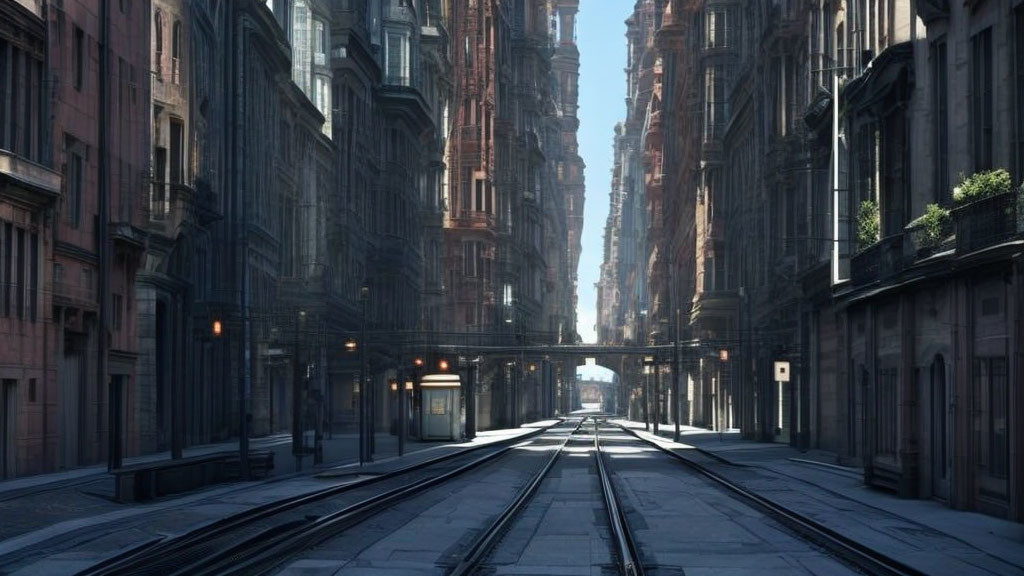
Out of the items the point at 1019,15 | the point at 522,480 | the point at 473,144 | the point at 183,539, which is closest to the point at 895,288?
the point at 1019,15

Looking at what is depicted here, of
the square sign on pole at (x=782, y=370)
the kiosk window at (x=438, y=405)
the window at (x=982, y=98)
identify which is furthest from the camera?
the kiosk window at (x=438, y=405)

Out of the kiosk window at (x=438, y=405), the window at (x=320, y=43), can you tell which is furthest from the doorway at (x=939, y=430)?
the window at (x=320, y=43)

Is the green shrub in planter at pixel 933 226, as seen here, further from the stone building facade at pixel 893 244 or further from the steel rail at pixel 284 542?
the steel rail at pixel 284 542

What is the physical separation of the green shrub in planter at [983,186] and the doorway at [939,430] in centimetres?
490

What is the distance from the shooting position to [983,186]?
27.2 metres

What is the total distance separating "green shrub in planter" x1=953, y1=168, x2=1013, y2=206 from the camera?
26.7m

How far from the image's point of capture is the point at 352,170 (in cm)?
9219

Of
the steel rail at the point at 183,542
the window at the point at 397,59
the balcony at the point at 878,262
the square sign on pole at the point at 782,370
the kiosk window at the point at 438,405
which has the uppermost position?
the window at the point at 397,59

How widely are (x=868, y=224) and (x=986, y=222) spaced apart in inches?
489

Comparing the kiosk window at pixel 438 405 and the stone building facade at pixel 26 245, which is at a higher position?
the stone building facade at pixel 26 245

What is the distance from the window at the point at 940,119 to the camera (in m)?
32.3

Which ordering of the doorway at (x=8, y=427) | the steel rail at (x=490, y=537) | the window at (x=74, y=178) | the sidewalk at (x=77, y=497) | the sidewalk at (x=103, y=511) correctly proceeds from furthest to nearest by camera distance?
the window at (x=74, y=178)
the doorway at (x=8, y=427)
the sidewalk at (x=77, y=497)
the sidewalk at (x=103, y=511)
the steel rail at (x=490, y=537)

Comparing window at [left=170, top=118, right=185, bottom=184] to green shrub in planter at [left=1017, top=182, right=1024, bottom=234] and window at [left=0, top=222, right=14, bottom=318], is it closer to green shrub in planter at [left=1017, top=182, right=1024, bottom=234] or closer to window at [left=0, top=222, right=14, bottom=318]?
window at [left=0, top=222, right=14, bottom=318]

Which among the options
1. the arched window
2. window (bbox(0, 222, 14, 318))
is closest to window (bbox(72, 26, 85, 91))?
window (bbox(0, 222, 14, 318))
